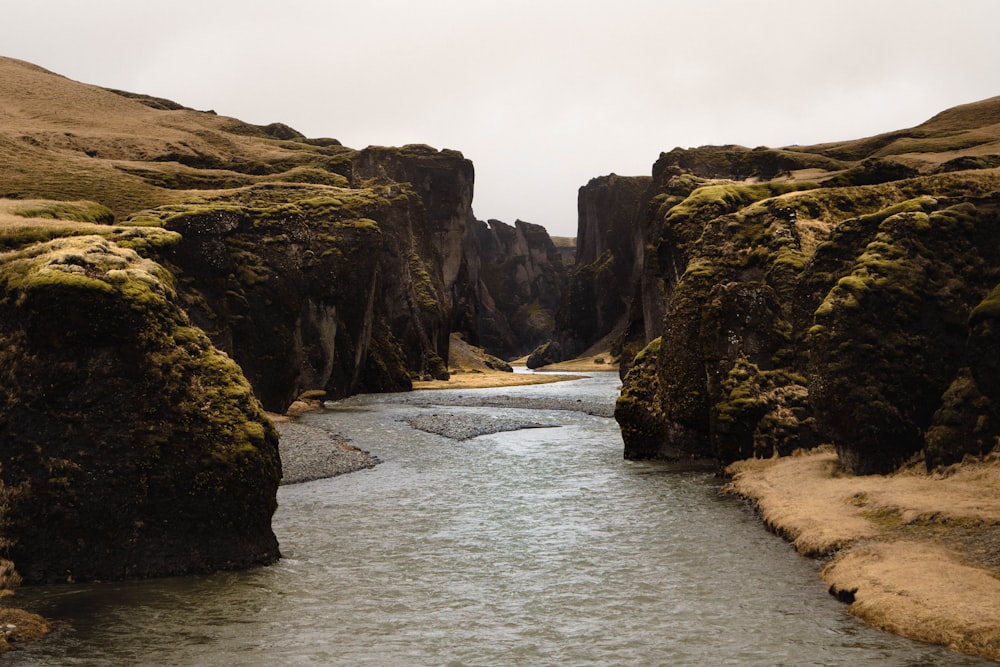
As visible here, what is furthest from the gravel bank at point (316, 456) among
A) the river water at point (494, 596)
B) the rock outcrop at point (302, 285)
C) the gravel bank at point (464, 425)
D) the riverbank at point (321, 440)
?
the rock outcrop at point (302, 285)

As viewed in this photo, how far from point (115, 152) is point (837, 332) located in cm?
11350

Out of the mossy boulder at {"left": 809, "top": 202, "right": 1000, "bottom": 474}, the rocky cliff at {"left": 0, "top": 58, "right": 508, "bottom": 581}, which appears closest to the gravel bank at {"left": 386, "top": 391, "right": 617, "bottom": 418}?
the rocky cliff at {"left": 0, "top": 58, "right": 508, "bottom": 581}

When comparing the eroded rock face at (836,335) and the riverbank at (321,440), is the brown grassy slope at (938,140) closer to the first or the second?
the eroded rock face at (836,335)

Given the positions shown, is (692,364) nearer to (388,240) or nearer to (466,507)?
(466,507)

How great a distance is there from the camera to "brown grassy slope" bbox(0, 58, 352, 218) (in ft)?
280

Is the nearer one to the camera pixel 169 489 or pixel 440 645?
pixel 440 645

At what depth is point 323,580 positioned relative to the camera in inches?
953

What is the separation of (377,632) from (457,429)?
4327 cm

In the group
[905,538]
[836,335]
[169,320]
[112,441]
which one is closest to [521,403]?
[836,335]

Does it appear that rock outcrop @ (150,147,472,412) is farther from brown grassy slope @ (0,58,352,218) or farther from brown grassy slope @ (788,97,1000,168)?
brown grassy slope @ (788,97,1000,168)

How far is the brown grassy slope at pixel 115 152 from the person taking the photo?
280ft

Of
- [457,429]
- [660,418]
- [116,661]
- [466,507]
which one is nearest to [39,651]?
[116,661]

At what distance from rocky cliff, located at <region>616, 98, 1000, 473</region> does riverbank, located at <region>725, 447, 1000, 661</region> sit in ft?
5.99

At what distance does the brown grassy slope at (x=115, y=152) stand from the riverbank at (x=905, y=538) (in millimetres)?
65145
